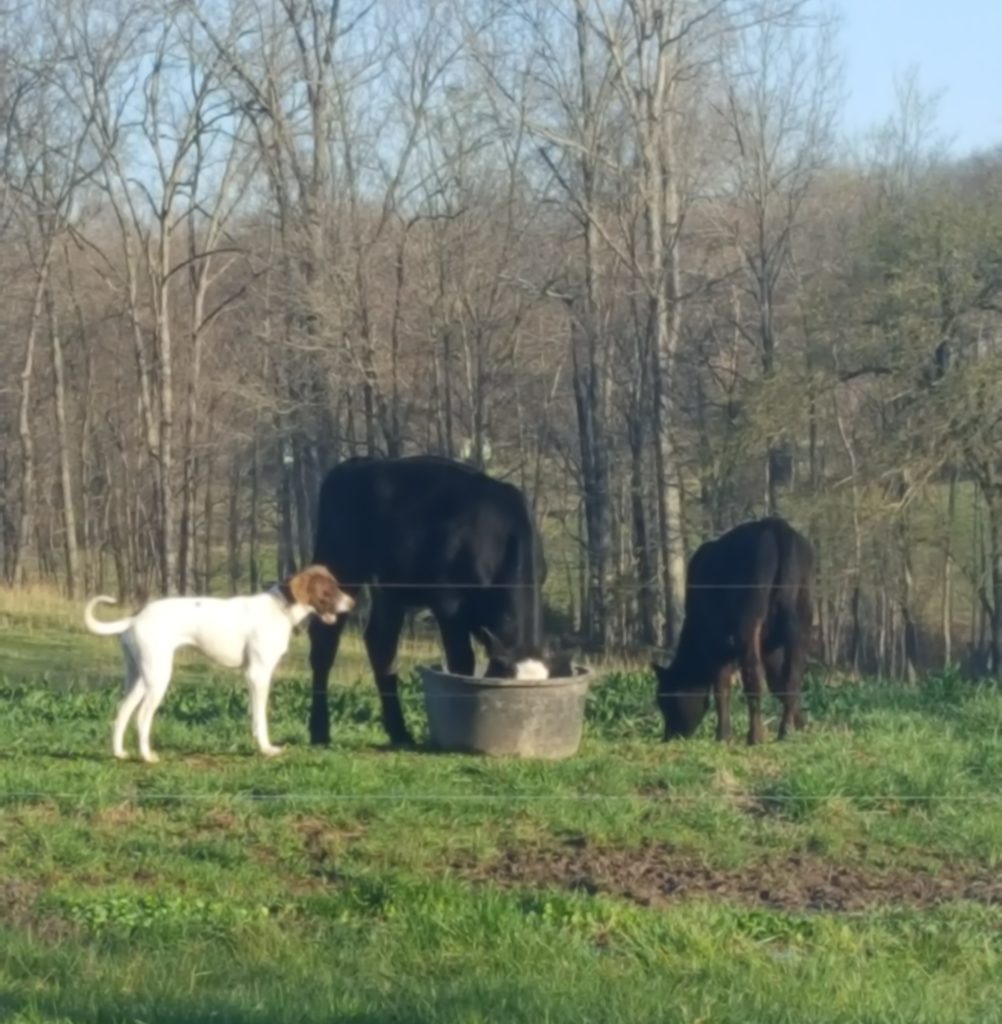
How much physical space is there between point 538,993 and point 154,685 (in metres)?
4.67

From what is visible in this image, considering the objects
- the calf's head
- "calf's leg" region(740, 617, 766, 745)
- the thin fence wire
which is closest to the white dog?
the thin fence wire

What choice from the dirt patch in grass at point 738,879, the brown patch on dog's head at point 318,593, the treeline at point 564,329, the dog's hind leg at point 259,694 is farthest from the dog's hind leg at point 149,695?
the treeline at point 564,329

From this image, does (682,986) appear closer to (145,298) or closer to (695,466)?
(695,466)

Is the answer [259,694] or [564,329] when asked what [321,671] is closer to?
[259,694]

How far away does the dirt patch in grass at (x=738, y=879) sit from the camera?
696 cm

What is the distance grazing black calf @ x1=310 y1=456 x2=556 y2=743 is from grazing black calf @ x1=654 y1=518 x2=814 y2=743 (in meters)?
1.75

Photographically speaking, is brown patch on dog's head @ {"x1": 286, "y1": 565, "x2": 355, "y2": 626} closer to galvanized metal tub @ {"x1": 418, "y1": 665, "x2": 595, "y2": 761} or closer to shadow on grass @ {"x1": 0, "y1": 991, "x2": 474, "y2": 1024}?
galvanized metal tub @ {"x1": 418, "y1": 665, "x2": 595, "y2": 761}

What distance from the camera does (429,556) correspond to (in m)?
11.0

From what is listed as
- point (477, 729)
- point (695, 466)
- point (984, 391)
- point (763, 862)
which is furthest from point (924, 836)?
A: point (695, 466)

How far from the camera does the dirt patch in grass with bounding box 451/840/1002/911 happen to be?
6961mm

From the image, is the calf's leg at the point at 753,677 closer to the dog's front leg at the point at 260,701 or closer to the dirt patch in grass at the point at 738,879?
the dog's front leg at the point at 260,701

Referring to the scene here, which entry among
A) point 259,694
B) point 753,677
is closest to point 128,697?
point 259,694

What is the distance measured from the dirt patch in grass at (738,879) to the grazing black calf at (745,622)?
175 inches

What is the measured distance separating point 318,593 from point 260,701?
0.68 metres
